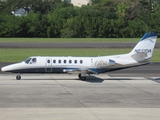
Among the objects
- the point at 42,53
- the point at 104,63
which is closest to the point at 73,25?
the point at 42,53

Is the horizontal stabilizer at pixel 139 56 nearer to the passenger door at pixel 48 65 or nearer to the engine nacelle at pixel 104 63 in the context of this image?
the engine nacelle at pixel 104 63

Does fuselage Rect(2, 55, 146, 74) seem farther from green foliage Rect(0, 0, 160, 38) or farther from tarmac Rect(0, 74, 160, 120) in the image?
green foliage Rect(0, 0, 160, 38)

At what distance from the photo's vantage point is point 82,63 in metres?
34.4

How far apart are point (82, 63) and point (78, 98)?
29.5ft

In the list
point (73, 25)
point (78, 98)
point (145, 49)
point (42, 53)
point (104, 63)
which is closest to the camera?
point (78, 98)

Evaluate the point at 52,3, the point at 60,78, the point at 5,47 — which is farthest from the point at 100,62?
the point at 52,3

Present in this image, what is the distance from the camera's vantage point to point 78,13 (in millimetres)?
109938

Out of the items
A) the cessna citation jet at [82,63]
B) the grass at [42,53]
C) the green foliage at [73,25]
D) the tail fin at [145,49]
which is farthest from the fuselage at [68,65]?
the green foliage at [73,25]

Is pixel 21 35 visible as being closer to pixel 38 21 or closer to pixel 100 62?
pixel 38 21

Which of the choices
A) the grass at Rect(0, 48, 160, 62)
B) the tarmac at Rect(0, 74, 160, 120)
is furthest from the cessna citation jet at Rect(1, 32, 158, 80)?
the grass at Rect(0, 48, 160, 62)

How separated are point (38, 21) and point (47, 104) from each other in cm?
7728

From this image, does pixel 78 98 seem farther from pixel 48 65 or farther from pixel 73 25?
pixel 73 25

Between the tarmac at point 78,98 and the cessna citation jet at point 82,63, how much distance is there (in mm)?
741

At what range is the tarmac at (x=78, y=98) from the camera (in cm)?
2066
